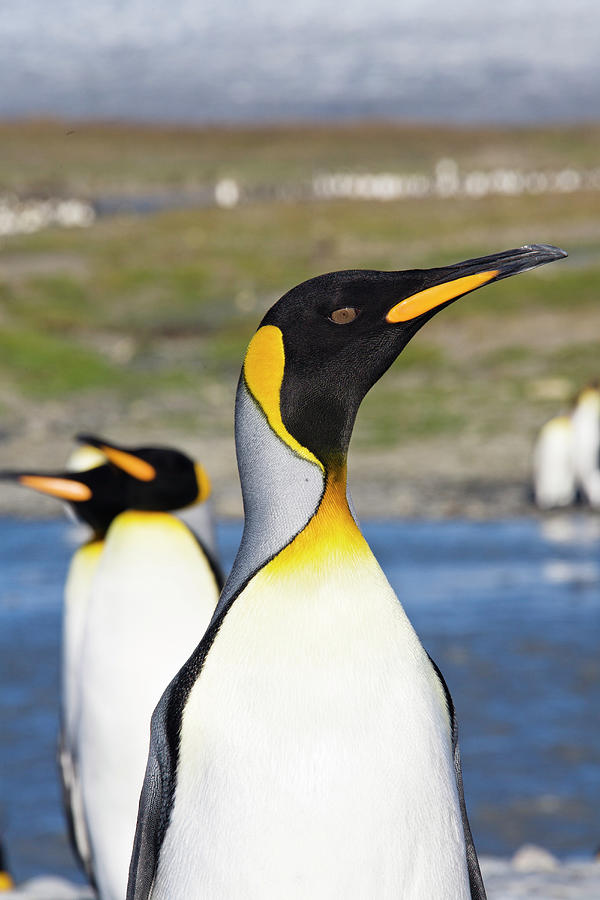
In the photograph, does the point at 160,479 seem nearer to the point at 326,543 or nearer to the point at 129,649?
the point at 129,649

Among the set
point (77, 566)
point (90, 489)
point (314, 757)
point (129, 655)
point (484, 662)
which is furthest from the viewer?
point (484, 662)

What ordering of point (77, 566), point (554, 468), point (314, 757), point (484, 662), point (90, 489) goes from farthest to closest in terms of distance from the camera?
point (554, 468), point (484, 662), point (77, 566), point (90, 489), point (314, 757)

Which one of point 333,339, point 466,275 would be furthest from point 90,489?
point 466,275

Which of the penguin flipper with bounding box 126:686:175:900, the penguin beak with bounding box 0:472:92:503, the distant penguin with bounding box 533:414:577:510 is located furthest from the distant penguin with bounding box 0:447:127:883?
the distant penguin with bounding box 533:414:577:510

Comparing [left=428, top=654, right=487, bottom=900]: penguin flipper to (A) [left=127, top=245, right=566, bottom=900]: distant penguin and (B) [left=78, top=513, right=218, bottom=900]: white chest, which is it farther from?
(B) [left=78, top=513, right=218, bottom=900]: white chest

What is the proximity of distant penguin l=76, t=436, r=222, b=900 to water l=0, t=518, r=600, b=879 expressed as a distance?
147cm

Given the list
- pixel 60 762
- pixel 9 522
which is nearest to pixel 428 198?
pixel 9 522

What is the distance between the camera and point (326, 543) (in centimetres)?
176

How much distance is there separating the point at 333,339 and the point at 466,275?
7.5 inches

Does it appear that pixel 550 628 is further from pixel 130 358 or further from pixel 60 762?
pixel 130 358

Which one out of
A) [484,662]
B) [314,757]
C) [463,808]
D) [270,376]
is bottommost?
[484,662]

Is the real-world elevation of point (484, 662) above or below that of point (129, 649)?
below

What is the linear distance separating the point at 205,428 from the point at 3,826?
33.7 feet

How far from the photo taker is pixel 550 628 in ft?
23.6
